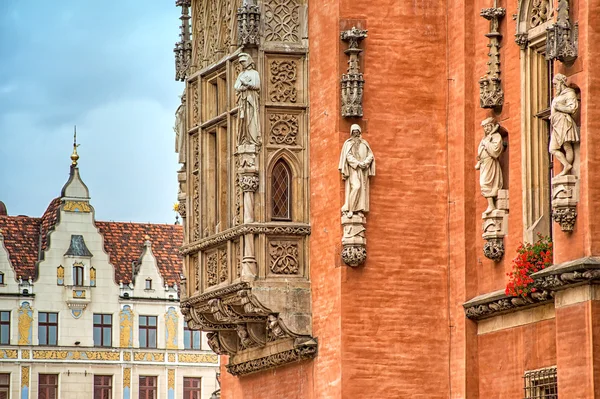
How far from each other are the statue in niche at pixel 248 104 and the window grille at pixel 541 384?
6.27m

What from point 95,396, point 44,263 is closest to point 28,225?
point 44,263

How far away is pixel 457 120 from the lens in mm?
26484

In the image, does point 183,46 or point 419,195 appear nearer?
point 419,195

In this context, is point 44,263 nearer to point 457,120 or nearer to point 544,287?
point 457,120

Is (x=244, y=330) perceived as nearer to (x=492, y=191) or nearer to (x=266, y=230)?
(x=266, y=230)

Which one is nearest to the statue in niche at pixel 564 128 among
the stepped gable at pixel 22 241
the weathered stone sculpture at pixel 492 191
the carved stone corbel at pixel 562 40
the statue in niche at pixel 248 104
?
the carved stone corbel at pixel 562 40

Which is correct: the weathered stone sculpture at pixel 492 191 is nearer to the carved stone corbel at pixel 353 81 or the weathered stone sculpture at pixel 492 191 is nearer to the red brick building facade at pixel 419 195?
the red brick building facade at pixel 419 195

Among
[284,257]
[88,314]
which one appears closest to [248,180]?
[284,257]

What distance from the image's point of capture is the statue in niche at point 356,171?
86.9 ft

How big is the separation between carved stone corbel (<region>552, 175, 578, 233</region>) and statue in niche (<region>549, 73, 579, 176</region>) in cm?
14

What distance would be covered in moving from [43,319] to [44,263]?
225 centimetres

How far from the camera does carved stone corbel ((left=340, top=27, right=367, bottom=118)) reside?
2678cm

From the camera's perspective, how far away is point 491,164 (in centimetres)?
2497

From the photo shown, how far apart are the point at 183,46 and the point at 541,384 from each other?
10.5m
